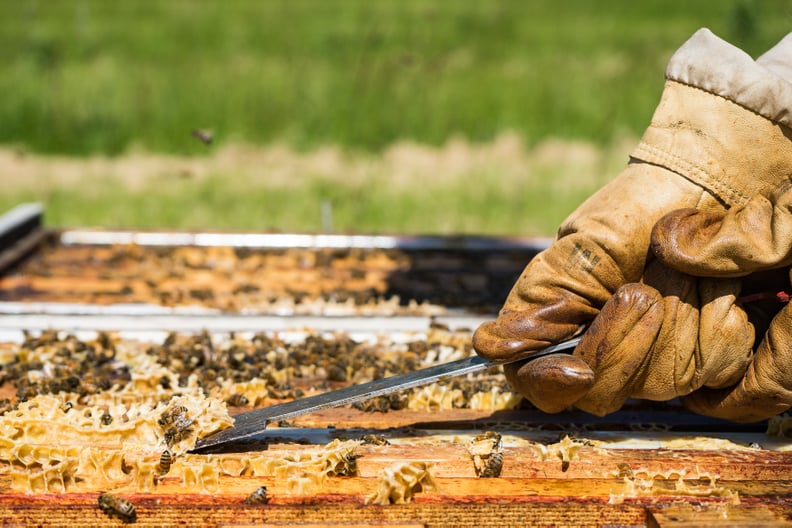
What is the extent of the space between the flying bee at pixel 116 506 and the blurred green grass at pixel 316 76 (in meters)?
9.57

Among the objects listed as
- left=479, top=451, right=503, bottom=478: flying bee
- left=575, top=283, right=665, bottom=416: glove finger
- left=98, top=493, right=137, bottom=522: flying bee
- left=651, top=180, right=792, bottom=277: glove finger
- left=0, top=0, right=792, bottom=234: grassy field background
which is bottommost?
left=98, top=493, right=137, bottom=522: flying bee

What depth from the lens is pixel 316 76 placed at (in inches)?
520

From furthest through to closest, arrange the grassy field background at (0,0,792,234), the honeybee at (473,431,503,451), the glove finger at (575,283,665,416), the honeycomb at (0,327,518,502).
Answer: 1. the grassy field background at (0,0,792,234)
2. the honeybee at (473,431,503,451)
3. the glove finger at (575,283,665,416)
4. the honeycomb at (0,327,518,502)

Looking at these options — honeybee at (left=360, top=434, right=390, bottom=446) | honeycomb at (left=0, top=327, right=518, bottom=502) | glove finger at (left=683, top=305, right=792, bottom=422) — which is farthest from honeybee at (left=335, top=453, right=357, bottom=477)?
A: glove finger at (left=683, top=305, right=792, bottom=422)

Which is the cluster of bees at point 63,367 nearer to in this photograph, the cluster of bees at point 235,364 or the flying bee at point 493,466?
the cluster of bees at point 235,364

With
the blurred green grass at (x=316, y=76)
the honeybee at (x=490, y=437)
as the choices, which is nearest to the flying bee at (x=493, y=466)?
the honeybee at (x=490, y=437)

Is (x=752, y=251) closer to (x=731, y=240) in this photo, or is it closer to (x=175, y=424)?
(x=731, y=240)

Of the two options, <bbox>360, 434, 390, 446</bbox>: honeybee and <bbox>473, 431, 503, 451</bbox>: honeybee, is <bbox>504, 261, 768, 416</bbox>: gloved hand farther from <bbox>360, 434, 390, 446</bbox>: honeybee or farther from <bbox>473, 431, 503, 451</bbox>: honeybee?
<bbox>360, 434, 390, 446</bbox>: honeybee

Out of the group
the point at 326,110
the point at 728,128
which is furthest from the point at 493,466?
the point at 326,110

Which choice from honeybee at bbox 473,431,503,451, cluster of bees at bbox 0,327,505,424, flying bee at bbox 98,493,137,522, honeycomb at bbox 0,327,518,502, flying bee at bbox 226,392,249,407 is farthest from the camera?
cluster of bees at bbox 0,327,505,424

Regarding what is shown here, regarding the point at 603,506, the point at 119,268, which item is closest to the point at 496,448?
the point at 603,506

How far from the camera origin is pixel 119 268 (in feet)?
18.2

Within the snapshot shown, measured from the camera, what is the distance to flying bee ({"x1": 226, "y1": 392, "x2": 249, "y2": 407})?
3.38 metres

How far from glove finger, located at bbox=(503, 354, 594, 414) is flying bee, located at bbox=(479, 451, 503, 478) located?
244 millimetres
